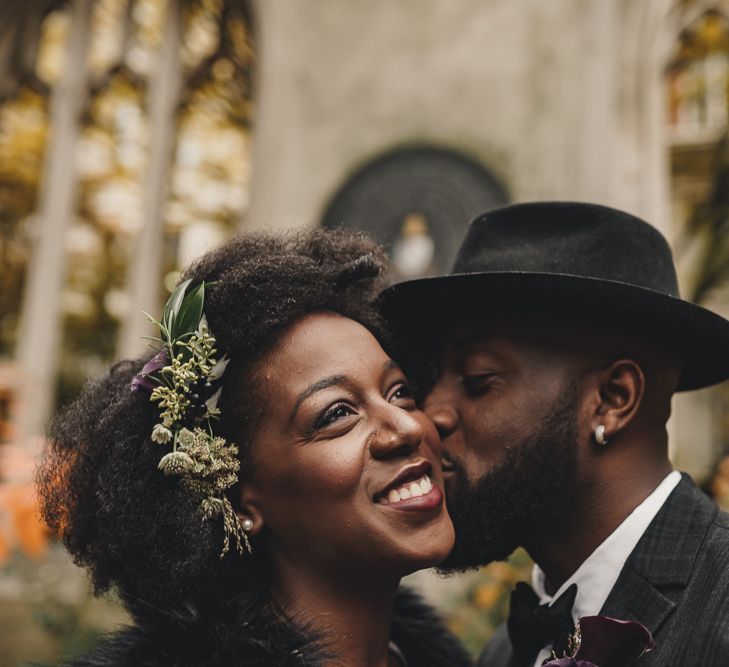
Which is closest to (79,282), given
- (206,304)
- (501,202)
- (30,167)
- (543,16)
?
(30,167)

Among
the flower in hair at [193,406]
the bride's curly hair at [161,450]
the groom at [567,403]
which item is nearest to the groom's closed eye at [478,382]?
the groom at [567,403]

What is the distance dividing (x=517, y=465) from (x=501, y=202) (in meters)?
3.22

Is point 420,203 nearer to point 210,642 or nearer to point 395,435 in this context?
point 395,435

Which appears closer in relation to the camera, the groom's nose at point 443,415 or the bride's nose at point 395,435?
the bride's nose at point 395,435

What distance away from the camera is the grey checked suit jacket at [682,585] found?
213cm

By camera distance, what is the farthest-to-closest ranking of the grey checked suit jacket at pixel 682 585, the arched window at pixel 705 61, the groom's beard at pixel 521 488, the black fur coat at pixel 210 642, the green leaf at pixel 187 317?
1. the arched window at pixel 705 61
2. the groom's beard at pixel 521 488
3. the green leaf at pixel 187 317
4. the black fur coat at pixel 210 642
5. the grey checked suit jacket at pixel 682 585

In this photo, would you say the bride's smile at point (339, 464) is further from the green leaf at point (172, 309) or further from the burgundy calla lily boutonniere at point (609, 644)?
the burgundy calla lily boutonniere at point (609, 644)

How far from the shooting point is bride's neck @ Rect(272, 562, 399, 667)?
2.43m

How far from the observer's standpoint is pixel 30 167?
7344 millimetres

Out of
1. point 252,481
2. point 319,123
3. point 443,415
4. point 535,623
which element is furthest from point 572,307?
point 319,123

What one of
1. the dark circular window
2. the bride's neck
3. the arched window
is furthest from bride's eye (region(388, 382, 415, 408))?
the arched window

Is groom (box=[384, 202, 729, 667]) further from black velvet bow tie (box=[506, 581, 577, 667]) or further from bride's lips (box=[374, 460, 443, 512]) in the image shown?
bride's lips (box=[374, 460, 443, 512])

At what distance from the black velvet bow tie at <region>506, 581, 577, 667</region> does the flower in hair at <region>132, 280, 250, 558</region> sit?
802mm

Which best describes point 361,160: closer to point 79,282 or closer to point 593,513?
point 79,282
